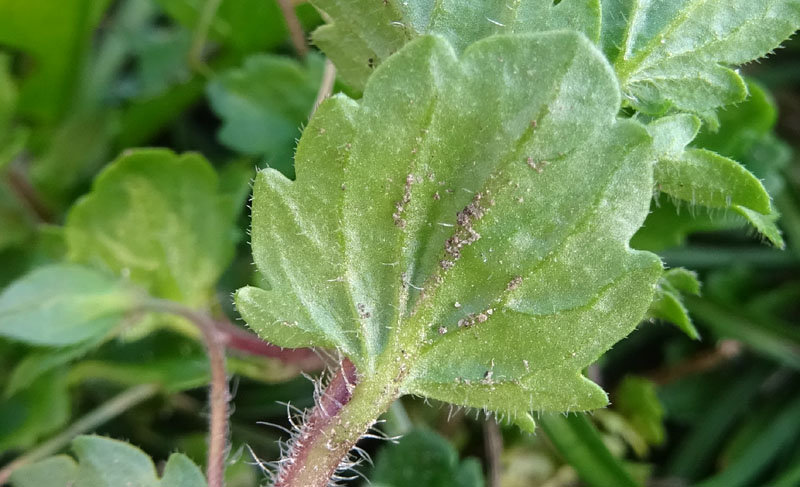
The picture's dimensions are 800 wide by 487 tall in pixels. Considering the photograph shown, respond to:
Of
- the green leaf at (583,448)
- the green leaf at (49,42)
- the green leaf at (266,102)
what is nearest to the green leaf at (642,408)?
the green leaf at (583,448)

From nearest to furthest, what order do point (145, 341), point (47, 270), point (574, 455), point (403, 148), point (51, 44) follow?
point (403, 148), point (47, 270), point (574, 455), point (145, 341), point (51, 44)

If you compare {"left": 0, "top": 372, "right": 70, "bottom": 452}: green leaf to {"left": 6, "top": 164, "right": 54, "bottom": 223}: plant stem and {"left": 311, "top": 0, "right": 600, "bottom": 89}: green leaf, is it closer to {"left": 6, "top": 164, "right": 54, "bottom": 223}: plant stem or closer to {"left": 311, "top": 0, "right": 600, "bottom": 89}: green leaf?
{"left": 6, "top": 164, "right": 54, "bottom": 223}: plant stem

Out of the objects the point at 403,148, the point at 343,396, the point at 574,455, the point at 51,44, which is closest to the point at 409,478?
the point at 574,455

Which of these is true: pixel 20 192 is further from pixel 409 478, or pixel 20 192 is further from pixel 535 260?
pixel 535 260

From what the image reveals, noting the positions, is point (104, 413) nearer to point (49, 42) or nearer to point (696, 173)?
point (49, 42)

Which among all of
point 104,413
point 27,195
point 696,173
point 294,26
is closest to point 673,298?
point 696,173

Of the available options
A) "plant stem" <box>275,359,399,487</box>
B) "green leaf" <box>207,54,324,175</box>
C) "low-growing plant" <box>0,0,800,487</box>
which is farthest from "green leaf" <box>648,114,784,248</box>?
"green leaf" <box>207,54,324,175</box>
